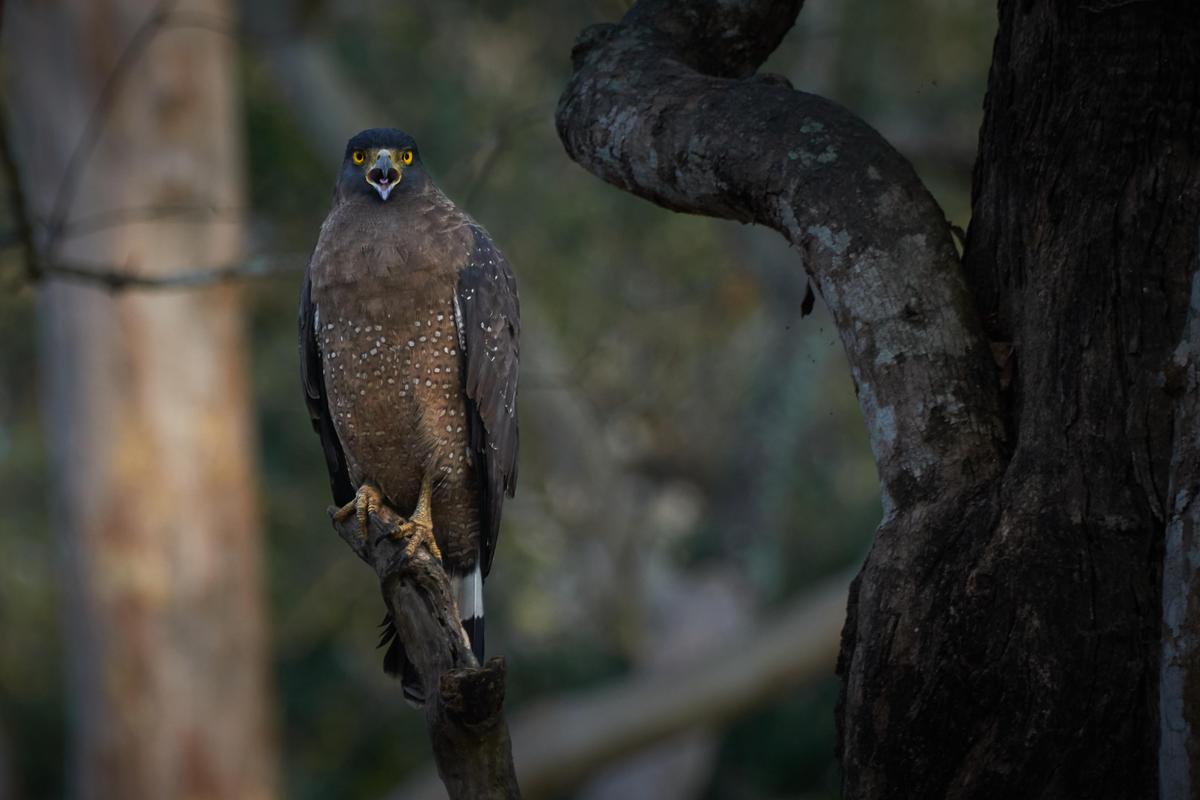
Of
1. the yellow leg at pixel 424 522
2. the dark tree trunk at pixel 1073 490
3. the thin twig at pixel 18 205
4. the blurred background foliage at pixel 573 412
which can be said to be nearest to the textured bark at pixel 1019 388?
the dark tree trunk at pixel 1073 490

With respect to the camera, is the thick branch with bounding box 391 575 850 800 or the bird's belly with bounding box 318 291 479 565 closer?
the bird's belly with bounding box 318 291 479 565

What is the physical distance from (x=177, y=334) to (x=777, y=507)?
4755 mm

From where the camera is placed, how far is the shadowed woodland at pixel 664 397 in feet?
8.11

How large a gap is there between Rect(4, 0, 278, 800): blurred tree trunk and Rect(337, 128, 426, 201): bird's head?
4221mm

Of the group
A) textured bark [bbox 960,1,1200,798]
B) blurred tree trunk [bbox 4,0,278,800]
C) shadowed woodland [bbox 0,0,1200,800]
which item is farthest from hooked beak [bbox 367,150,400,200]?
blurred tree trunk [bbox 4,0,278,800]

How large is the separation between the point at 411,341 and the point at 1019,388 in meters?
1.73

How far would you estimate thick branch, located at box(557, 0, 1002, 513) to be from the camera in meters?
2.61

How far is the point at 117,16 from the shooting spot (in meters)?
8.09

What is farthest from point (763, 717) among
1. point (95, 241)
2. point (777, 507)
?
point (95, 241)

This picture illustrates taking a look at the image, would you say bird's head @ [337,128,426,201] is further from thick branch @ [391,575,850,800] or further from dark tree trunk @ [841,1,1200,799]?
thick branch @ [391,575,850,800]

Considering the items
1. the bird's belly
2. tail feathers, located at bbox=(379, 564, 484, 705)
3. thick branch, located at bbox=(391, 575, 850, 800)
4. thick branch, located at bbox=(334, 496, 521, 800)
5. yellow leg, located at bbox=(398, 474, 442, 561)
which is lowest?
thick branch, located at bbox=(391, 575, 850, 800)

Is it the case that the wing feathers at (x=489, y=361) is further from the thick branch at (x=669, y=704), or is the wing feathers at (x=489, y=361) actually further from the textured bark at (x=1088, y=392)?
the thick branch at (x=669, y=704)

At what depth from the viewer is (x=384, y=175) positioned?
3824 mm

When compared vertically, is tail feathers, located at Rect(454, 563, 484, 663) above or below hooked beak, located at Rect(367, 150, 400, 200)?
below
